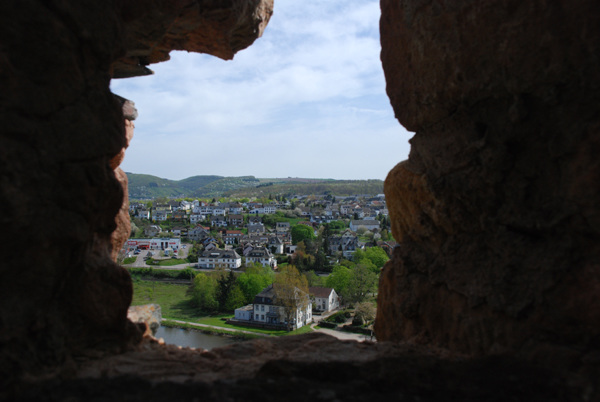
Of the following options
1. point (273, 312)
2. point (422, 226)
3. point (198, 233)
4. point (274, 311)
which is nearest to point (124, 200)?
point (422, 226)

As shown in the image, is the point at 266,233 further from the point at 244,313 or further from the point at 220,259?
the point at 244,313

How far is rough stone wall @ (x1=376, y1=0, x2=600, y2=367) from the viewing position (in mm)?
6059

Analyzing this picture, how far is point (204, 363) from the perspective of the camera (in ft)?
21.9

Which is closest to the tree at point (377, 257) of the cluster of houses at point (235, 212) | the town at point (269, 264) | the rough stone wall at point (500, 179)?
the town at point (269, 264)

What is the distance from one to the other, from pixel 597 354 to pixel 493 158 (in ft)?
9.91

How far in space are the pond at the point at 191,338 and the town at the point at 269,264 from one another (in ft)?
18.9

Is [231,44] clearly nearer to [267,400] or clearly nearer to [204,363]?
[204,363]

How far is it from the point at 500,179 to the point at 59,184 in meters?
6.26

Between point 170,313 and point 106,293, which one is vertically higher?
point 106,293

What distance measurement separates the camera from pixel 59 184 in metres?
6.00

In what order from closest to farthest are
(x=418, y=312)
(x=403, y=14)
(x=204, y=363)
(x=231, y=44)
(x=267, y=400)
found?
1. (x=267, y=400)
2. (x=204, y=363)
3. (x=418, y=312)
4. (x=403, y=14)
5. (x=231, y=44)

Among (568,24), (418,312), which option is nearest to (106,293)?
(418,312)

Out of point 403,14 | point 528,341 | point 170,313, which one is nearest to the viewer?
point 528,341

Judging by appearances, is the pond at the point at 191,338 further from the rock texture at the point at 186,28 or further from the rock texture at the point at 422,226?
the rock texture at the point at 422,226
